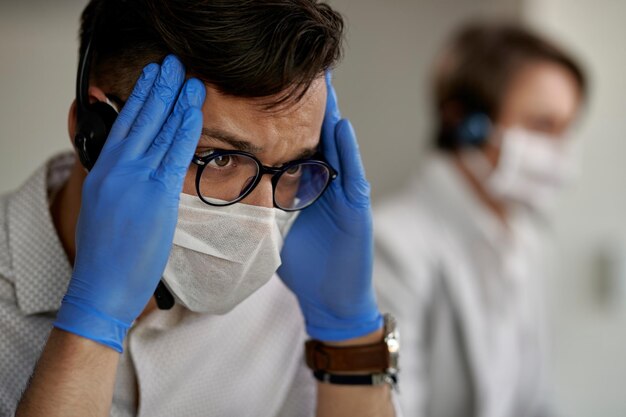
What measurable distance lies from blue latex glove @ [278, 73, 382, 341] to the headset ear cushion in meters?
0.32

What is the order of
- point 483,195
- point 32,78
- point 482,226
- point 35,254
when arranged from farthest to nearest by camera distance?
point 483,195 → point 482,226 → point 32,78 → point 35,254

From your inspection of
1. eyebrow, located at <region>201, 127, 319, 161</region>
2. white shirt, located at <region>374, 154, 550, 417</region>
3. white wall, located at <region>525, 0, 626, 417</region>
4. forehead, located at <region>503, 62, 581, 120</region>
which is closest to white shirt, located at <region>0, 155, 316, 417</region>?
eyebrow, located at <region>201, 127, 319, 161</region>

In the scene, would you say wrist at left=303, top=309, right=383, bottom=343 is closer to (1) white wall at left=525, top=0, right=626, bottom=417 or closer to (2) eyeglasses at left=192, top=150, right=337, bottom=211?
(2) eyeglasses at left=192, top=150, right=337, bottom=211

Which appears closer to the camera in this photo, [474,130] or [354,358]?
[354,358]

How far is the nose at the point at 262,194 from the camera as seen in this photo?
40.2 inches

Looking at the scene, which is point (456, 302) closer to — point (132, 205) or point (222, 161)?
point (222, 161)

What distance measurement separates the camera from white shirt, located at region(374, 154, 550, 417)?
6.86 feet

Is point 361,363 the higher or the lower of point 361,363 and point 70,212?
the lower

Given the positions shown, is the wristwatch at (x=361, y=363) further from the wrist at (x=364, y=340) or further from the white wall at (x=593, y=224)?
the white wall at (x=593, y=224)

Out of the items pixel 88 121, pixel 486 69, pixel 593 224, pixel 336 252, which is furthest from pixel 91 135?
pixel 593 224

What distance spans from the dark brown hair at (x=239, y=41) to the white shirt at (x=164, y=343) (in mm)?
282

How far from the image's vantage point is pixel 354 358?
119cm

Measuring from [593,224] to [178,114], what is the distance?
2.33 m

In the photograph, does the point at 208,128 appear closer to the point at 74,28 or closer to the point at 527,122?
the point at 74,28
